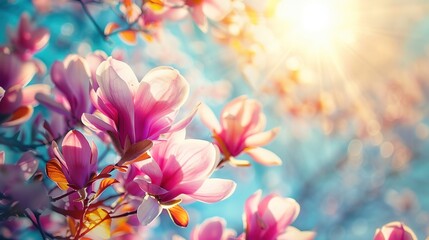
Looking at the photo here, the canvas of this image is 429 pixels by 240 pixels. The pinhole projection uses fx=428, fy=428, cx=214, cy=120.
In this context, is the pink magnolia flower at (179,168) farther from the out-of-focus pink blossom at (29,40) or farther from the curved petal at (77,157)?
the out-of-focus pink blossom at (29,40)

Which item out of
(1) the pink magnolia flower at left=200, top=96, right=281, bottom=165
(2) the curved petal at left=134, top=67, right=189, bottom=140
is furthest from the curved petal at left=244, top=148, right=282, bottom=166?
(2) the curved petal at left=134, top=67, right=189, bottom=140

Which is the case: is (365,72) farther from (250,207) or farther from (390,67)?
(250,207)

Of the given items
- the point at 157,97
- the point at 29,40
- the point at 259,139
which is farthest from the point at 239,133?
the point at 29,40

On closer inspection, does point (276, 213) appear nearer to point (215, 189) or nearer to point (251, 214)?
point (251, 214)

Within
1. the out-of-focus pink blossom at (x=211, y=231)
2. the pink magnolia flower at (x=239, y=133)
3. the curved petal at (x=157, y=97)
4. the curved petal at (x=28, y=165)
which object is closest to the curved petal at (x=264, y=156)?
the pink magnolia flower at (x=239, y=133)

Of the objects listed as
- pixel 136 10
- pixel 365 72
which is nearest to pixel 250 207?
pixel 136 10

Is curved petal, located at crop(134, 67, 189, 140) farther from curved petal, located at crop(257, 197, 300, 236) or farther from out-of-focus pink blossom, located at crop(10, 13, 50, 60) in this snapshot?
out-of-focus pink blossom, located at crop(10, 13, 50, 60)
